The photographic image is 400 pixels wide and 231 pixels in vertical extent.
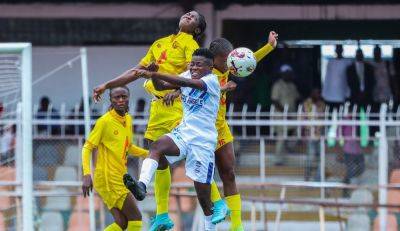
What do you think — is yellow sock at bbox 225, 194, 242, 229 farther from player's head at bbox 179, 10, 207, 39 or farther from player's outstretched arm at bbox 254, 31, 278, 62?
player's head at bbox 179, 10, 207, 39

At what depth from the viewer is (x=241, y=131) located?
805 inches

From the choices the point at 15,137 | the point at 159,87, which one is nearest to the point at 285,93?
the point at 15,137

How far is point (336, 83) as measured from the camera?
23094mm

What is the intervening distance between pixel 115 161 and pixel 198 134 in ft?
9.02

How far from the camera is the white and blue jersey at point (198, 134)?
1205 centimetres

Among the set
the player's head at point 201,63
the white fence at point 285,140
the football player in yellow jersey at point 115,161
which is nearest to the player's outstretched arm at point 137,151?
the football player in yellow jersey at point 115,161

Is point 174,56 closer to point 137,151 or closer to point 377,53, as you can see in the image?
point 137,151

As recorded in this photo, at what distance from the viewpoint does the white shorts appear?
12055 mm

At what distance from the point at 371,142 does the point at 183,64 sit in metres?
7.50

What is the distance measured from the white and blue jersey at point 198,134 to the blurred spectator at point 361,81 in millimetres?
10723

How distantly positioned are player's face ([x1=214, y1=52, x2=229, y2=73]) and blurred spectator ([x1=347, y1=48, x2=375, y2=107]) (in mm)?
10052

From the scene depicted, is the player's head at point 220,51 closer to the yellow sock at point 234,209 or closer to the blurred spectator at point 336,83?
the yellow sock at point 234,209

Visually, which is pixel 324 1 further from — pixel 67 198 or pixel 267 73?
pixel 67 198

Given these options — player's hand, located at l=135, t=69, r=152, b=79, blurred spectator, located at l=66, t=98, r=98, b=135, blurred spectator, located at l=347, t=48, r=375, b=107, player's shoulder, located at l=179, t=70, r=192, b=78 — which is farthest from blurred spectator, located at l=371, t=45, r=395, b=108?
player's hand, located at l=135, t=69, r=152, b=79
